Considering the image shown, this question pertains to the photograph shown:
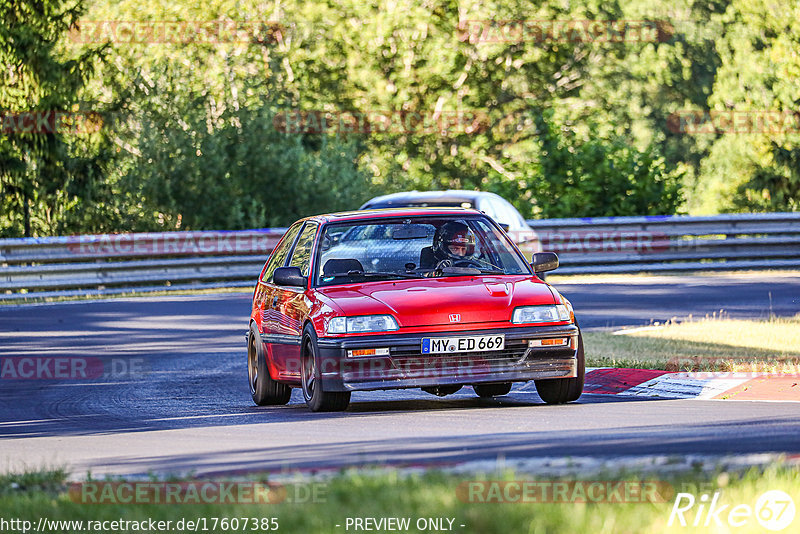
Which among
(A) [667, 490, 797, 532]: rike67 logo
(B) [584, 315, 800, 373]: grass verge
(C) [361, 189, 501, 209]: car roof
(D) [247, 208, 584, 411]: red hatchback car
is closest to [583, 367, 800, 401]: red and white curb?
(B) [584, 315, 800, 373]: grass verge

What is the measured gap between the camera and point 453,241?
1175cm

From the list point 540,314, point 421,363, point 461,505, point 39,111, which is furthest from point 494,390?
point 39,111

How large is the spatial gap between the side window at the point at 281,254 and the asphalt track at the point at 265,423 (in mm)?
1078

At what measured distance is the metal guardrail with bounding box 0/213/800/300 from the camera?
2556 centimetres

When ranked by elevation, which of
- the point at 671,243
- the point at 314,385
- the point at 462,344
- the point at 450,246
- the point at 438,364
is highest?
the point at 450,246

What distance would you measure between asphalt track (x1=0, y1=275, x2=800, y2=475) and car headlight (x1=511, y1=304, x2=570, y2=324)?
0.62 m

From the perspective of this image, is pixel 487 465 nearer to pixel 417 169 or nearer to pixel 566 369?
pixel 566 369

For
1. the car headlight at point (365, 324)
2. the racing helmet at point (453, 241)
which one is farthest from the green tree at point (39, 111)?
the car headlight at point (365, 324)

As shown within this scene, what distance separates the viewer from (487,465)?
7.05m

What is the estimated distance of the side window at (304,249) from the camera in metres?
11.7

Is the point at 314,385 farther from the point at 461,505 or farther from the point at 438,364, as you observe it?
the point at 461,505

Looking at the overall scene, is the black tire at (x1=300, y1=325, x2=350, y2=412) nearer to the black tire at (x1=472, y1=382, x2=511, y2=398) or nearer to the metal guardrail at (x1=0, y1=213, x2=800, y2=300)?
the black tire at (x1=472, y1=382, x2=511, y2=398)

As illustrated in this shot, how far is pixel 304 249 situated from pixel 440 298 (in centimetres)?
189

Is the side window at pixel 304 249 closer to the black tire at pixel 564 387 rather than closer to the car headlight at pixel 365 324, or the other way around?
the car headlight at pixel 365 324
